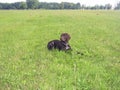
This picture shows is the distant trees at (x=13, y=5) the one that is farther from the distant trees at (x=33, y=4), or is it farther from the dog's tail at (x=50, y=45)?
the dog's tail at (x=50, y=45)

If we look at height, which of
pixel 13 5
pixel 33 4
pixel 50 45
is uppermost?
pixel 50 45

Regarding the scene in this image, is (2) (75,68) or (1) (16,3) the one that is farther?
(1) (16,3)

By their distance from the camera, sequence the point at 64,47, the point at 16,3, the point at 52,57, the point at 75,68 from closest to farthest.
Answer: the point at 75,68, the point at 52,57, the point at 64,47, the point at 16,3

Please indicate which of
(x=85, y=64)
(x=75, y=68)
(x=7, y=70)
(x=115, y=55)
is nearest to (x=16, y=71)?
(x=7, y=70)

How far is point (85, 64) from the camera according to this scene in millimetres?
6961

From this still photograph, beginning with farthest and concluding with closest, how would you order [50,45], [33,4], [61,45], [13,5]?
[33,4] → [13,5] → [50,45] → [61,45]

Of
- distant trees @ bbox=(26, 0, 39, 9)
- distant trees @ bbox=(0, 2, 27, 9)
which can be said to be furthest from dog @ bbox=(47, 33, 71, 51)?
distant trees @ bbox=(26, 0, 39, 9)

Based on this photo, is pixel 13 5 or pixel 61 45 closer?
pixel 61 45

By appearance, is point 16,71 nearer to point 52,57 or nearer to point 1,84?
point 1,84

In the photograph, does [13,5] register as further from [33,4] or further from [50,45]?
[50,45]

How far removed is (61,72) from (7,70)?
4.30 ft

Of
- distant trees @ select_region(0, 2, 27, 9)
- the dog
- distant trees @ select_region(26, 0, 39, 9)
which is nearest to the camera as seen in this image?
the dog

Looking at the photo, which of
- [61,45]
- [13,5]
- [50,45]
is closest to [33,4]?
[13,5]

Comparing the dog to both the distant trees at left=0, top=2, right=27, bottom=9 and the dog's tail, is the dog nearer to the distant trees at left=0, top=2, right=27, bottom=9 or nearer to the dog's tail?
the dog's tail
